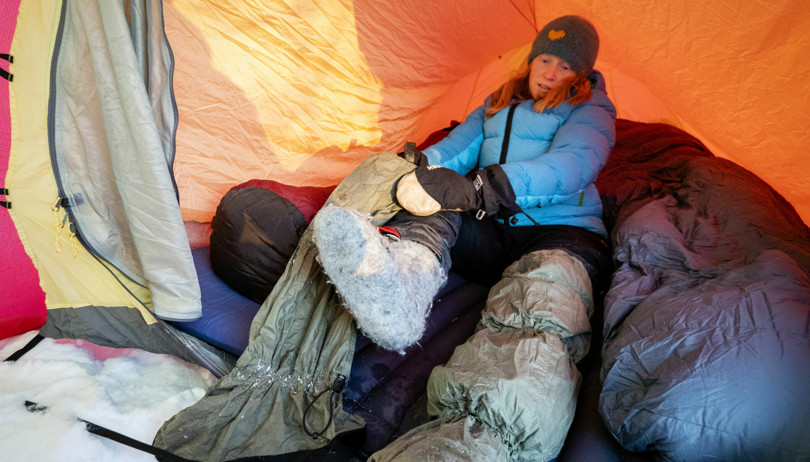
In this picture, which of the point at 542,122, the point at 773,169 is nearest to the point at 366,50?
the point at 542,122

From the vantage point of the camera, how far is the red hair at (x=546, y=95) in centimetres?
132

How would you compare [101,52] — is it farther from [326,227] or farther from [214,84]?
[326,227]

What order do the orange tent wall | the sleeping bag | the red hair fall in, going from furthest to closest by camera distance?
1. the red hair
2. the orange tent wall
3. the sleeping bag

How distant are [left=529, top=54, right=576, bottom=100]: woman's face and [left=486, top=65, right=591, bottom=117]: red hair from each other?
21mm

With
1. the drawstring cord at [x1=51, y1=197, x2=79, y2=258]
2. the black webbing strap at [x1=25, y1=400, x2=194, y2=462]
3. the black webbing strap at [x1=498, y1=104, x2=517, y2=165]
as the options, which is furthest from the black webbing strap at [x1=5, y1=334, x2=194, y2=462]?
the black webbing strap at [x1=498, y1=104, x2=517, y2=165]

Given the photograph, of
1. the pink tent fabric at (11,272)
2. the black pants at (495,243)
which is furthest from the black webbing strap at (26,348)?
the black pants at (495,243)

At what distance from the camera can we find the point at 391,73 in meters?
1.62

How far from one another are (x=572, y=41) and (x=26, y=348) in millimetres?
1585

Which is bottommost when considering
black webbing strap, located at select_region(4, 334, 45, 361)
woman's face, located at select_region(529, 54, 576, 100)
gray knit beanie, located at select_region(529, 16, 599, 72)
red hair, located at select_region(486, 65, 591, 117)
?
black webbing strap, located at select_region(4, 334, 45, 361)

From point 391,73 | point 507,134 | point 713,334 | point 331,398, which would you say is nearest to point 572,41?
point 507,134

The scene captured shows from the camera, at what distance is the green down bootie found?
74 centimetres

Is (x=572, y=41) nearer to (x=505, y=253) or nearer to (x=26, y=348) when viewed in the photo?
(x=505, y=253)

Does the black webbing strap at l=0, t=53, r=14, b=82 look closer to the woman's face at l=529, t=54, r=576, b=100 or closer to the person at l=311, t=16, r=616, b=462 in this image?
the person at l=311, t=16, r=616, b=462

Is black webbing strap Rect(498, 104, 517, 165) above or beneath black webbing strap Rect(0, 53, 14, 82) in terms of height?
beneath
